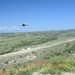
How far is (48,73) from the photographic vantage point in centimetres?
1412

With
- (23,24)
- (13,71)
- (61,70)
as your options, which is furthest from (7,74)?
(23,24)

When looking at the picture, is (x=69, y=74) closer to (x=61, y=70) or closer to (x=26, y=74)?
(x=61, y=70)

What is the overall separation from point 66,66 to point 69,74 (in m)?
1.00

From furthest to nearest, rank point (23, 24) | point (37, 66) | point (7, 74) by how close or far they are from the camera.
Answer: point (23, 24)
point (37, 66)
point (7, 74)

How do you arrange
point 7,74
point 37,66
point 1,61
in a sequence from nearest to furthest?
point 7,74 → point 37,66 → point 1,61

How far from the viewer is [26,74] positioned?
13.4 meters

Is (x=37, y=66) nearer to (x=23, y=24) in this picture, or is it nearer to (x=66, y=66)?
(x=66, y=66)

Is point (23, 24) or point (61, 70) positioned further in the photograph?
point (23, 24)

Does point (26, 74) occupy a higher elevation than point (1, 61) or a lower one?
higher

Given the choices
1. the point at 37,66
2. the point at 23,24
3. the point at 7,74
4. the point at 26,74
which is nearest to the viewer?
the point at 26,74

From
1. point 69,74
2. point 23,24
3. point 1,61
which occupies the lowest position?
point 1,61

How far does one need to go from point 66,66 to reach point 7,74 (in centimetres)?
428

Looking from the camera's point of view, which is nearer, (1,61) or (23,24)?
(23,24)

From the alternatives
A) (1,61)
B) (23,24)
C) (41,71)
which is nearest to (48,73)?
(41,71)
